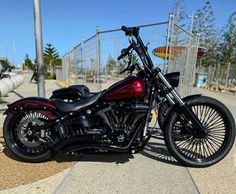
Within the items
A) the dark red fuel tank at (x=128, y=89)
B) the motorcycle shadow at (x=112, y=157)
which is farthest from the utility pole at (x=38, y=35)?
the dark red fuel tank at (x=128, y=89)

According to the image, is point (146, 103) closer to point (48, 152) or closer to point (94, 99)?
point (94, 99)

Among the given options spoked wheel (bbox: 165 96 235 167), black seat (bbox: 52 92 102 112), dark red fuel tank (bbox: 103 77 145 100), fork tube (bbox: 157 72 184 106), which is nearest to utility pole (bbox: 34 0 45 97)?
black seat (bbox: 52 92 102 112)

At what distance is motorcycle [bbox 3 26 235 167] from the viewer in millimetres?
3541

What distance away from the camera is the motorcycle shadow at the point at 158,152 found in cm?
404

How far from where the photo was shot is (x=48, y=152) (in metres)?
3.79

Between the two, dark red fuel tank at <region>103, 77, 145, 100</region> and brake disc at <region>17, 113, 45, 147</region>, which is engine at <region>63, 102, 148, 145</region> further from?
brake disc at <region>17, 113, 45, 147</region>

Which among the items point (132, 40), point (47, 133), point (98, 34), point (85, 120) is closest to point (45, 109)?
point (47, 133)

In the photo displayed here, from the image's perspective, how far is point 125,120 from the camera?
3609 mm

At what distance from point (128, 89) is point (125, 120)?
17.0 inches

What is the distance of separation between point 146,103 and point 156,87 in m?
0.25

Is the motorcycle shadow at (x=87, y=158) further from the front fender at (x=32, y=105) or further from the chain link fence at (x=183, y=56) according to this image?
the chain link fence at (x=183, y=56)

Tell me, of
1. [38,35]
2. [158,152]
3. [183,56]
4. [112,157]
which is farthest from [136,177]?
[183,56]

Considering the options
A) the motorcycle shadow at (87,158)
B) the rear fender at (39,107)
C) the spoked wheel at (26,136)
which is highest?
the rear fender at (39,107)

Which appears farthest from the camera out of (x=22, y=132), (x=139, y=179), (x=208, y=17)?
(x=208, y=17)
